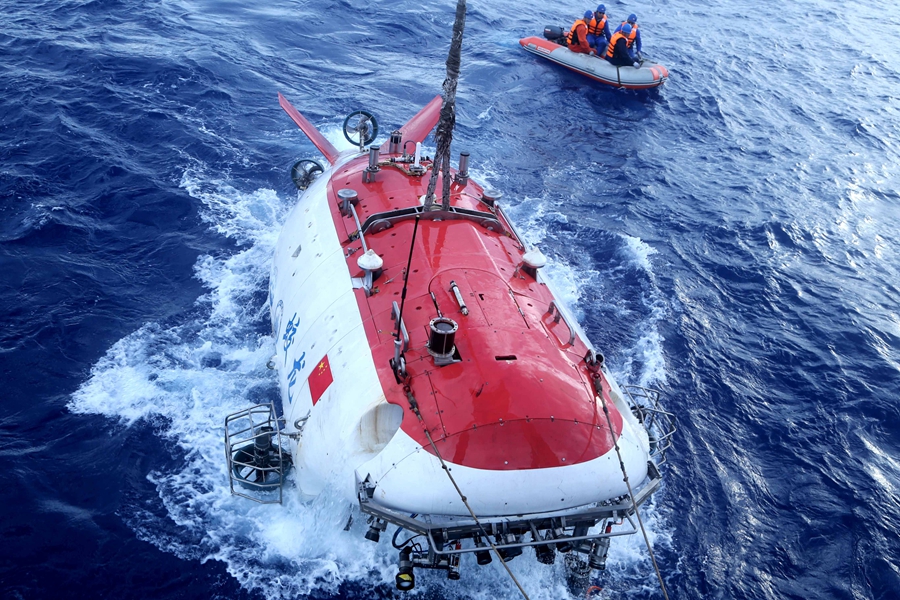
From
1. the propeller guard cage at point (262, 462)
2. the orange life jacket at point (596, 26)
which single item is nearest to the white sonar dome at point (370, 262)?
the propeller guard cage at point (262, 462)

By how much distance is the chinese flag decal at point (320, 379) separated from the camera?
1202 cm

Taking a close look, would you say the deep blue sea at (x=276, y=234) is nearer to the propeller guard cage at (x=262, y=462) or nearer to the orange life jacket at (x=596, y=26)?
the propeller guard cage at (x=262, y=462)

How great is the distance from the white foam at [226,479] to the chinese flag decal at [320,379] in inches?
73.0

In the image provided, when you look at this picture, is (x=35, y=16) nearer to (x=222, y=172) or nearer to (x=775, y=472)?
(x=222, y=172)

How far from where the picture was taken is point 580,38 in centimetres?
3569

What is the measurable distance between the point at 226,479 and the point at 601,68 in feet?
95.1

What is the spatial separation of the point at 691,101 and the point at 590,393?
2783 centimetres

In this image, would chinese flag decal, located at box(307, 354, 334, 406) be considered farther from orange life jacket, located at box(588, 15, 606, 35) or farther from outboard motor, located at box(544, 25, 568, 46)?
outboard motor, located at box(544, 25, 568, 46)

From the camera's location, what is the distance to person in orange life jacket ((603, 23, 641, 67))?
34125 mm

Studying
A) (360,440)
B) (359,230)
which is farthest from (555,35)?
(360,440)

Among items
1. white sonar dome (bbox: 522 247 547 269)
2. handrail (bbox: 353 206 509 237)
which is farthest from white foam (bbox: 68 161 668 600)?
white sonar dome (bbox: 522 247 547 269)

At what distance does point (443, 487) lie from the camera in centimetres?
991

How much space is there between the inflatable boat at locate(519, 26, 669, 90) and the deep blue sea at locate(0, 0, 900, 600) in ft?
2.23

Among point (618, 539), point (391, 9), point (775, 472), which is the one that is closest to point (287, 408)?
point (618, 539)
